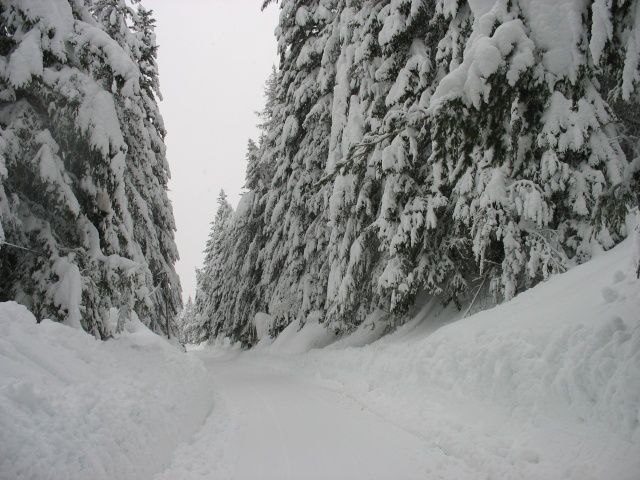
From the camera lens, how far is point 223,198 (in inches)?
1654

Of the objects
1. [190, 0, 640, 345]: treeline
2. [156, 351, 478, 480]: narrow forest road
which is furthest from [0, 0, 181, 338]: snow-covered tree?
[190, 0, 640, 345]: treeline

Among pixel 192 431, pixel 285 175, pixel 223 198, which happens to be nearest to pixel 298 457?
pixel 192 431

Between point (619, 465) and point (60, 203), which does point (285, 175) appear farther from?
point (619, 465)

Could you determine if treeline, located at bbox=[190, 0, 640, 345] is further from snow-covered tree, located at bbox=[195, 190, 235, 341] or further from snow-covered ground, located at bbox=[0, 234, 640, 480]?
snow-covered tree, located at bbox=[195, 190, 235, 341]

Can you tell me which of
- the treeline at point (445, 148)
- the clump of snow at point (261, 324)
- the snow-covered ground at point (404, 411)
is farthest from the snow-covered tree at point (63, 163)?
the clump of snow at point (261, 324)

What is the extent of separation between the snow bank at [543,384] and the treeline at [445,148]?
1.19 meters

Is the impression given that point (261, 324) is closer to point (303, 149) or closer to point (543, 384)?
point (303, 149)

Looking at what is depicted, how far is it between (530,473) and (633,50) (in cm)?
388

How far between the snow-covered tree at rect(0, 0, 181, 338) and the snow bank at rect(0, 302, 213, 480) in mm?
1394

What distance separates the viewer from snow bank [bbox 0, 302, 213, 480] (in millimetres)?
3229

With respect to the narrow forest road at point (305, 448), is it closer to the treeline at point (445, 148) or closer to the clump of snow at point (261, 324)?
the treeline at point (445, 148)

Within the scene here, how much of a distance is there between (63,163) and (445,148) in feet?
24.6

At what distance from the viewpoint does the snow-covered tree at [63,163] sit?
7578mm

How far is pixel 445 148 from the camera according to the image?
4320 mm
